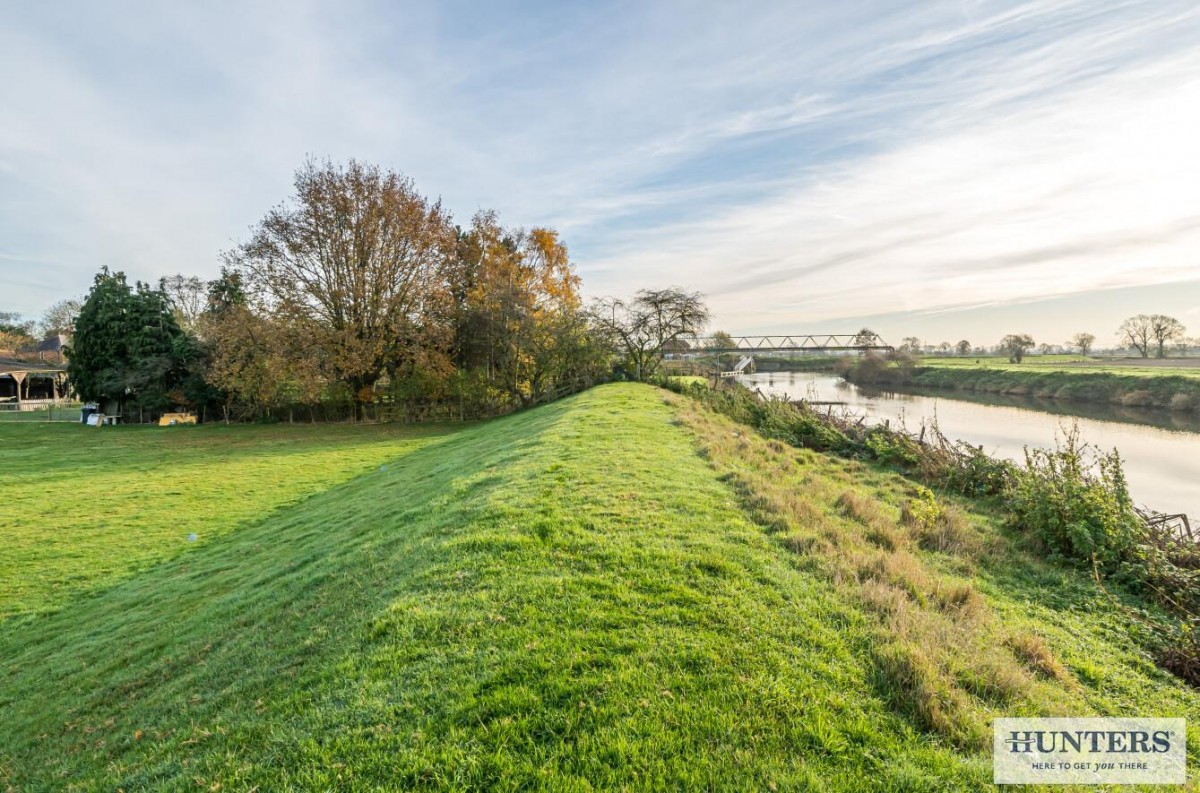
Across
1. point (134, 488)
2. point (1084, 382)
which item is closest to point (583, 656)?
point (134, 488)

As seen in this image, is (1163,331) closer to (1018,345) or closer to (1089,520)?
(1018,345)

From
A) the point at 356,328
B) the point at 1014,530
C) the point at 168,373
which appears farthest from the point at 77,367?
the point at 1014,530

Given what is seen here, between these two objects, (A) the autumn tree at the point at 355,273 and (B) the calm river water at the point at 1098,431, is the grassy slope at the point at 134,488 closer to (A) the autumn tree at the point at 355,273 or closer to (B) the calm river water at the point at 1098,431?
(A) the autumn tree at the point at 355,273

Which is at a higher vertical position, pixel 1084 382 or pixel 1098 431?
pixel 1084 382

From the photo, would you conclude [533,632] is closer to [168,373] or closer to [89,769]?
Answer: [89,769]

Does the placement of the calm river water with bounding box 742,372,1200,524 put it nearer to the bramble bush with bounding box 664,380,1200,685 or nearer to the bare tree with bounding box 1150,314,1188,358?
the bramble bush with bounding box 664,380,1200,685

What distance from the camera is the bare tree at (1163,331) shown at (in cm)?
4778

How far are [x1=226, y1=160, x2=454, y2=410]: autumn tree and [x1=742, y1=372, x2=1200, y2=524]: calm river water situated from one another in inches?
718

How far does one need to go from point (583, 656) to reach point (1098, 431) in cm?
2819

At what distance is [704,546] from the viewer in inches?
193

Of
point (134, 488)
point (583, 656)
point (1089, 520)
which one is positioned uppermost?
point (583, 656)

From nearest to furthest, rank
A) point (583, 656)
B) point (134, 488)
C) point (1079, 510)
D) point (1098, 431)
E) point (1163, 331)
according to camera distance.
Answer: point (583, 656) < point (1079, 510) < point (134, 488) < point (1098, 431) < point (1163, 331)

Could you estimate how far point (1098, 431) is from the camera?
824 inches

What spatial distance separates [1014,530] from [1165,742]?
5.86 m
